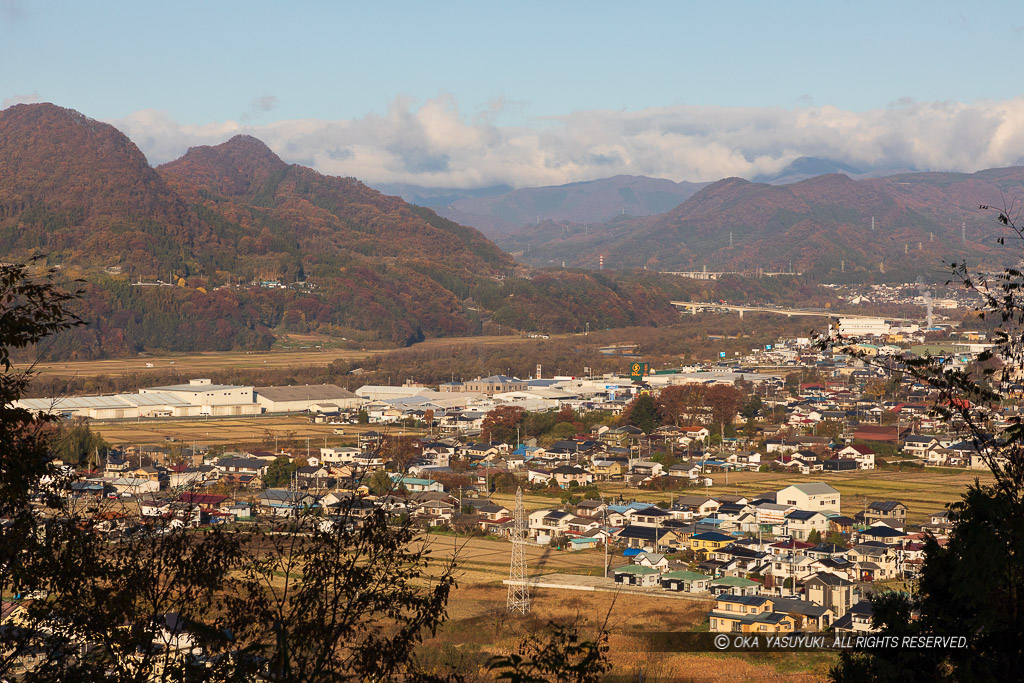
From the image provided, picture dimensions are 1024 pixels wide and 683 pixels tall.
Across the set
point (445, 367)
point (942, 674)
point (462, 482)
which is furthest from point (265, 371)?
point (942, 674)

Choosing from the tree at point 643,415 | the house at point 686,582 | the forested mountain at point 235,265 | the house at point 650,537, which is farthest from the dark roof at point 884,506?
the forested mountain at point 235,265

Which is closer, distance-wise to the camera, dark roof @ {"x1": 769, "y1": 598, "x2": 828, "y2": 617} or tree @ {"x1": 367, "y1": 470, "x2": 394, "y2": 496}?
dark roof @ {"x1": 769, "y1": 598, "x2": 828, "y2": 617}

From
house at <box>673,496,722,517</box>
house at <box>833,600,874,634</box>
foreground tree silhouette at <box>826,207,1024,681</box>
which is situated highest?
foreground tree silhouette at <box>826,207,1024,681</box>

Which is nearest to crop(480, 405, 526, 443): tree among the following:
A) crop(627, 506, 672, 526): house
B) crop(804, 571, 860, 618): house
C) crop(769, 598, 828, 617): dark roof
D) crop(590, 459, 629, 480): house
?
crop(590, 459, 629, 480): house

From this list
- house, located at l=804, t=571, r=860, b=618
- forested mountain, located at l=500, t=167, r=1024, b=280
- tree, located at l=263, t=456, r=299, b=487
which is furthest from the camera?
forested mountain, located at l=500, t=167, r=1024, b=280

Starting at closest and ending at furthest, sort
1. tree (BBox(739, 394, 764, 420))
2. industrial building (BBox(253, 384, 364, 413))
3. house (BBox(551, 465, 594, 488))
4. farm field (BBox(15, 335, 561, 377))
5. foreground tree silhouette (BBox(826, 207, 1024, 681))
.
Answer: foreground tree silhouette (BBox(826, 207, 1024, 681))
house (BBox(551, 465, 594, 488))
tree (BBox(739, 394, 764, 420))
industrial building (BBox(253, 384, 364, 413))
farm field (BBox(15, 335, 561, 377))

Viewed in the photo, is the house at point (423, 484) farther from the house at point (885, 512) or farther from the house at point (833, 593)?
the house at point (833, 593)

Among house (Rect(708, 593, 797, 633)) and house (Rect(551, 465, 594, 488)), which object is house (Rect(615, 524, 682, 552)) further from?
house (Rect(551, 465, 594, 488))

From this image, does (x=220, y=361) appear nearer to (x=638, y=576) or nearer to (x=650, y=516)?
(x=650, y=516)

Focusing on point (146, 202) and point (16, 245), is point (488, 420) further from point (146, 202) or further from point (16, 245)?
point (146, 202)
